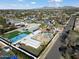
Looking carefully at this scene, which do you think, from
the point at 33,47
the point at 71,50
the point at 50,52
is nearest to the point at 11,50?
the point at 33,47

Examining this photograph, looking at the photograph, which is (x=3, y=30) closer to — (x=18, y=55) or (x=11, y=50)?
(x=11, y=50)

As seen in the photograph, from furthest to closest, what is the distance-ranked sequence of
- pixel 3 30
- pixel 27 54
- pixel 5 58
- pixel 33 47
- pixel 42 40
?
pixel 3 30
pixel 42 40
pixel 33 47
pixel 27 54
pixel 5 58

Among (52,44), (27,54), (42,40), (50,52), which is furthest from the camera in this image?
(42,40)

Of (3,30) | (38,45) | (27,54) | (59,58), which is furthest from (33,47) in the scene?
(3,30)

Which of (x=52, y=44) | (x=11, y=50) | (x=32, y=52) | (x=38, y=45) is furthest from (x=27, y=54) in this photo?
(x=52, y=44)

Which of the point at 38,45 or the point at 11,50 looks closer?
the point at 11,50

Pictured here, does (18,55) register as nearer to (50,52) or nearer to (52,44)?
(50,52)

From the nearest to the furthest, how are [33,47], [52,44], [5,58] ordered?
[5,58] → [33,47] → [52,44]

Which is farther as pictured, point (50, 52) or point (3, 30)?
point (3, 30)

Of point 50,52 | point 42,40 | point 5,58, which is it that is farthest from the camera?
point 42,40
